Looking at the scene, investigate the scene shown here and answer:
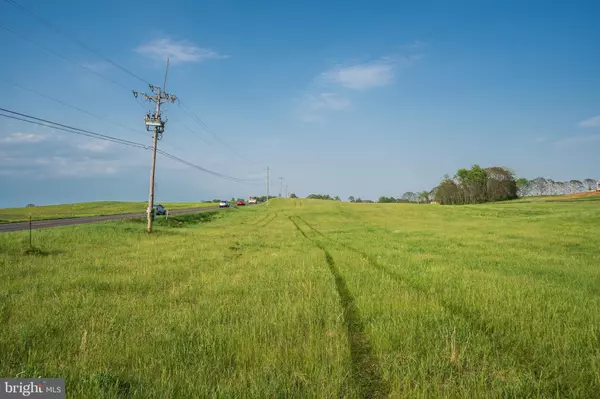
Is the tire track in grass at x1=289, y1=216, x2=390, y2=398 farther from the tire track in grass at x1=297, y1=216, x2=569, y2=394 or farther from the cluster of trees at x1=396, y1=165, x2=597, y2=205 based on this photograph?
the cluster of trees at x1=396, y1=165, x2=597, y2=205

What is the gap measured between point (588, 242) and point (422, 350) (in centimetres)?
2108

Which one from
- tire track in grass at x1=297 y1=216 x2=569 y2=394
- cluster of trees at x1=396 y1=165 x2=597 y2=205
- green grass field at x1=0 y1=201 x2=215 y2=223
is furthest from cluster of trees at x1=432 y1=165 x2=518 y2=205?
tire track in grass at x1=297 y1=216 x2=569 y2=394

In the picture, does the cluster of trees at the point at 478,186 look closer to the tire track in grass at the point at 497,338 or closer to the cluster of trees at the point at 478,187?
the cluster of trees at the point at 478,187

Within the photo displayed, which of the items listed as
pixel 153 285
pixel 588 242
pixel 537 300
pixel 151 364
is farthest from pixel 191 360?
pixel 588 242

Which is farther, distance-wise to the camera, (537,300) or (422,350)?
(537,300)

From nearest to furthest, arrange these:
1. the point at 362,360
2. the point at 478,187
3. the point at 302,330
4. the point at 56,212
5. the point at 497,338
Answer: the point at 362,360 → the point at 497,338 → the point at 302,330 → the point at 56,212 → the point at 478,187

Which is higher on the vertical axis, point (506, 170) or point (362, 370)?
point (506, 170)

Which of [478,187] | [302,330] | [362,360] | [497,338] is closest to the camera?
[362,360]

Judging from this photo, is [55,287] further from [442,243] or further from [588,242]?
[588,242]

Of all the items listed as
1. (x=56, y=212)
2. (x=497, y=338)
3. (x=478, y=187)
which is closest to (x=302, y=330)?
(x=497, y=338)

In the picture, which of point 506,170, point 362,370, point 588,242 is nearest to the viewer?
point 362,370

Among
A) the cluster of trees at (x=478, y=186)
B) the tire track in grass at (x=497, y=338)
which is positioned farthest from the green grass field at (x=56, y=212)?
the cluster of trees at (x=478, y=186)

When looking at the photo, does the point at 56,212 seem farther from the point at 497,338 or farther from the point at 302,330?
the point at 497,338

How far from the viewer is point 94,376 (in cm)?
372
